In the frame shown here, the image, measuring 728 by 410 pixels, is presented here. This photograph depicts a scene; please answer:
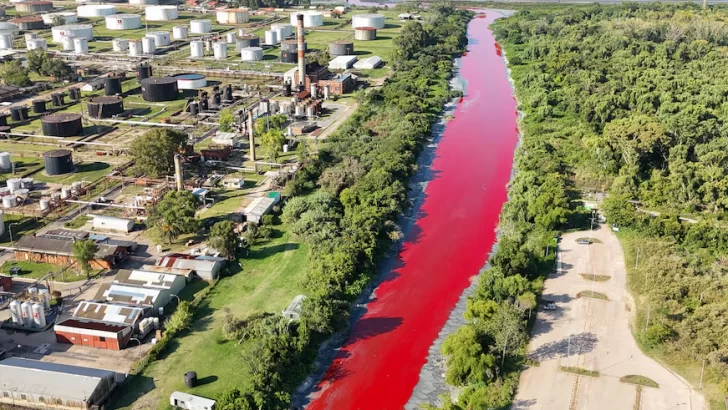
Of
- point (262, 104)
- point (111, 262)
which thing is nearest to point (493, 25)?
point (262, 104)

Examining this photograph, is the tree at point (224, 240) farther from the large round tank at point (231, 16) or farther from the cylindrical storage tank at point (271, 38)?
the large round tank at point (231, 16)

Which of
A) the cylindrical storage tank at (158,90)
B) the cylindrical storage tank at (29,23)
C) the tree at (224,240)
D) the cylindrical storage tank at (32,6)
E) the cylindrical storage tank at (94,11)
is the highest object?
the cylindrical storage tank at (32,6)

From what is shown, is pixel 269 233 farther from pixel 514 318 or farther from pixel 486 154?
pixel 486 154

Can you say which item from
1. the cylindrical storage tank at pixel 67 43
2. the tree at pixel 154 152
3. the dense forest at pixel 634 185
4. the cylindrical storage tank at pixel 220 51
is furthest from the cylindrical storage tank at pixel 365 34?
the tree at pixel 154 152

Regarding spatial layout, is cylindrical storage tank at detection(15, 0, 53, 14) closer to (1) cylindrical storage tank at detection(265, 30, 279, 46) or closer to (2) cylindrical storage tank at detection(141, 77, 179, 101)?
(1) cylindrical storage tank at detection(265, 30, 279, 46)

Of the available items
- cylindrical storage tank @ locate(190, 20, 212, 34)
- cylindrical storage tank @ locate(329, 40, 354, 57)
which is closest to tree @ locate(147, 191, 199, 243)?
cylindrical storage tank @ locate(329, 40, 354, 57)

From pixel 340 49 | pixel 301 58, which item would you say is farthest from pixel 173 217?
pixel 340 49
